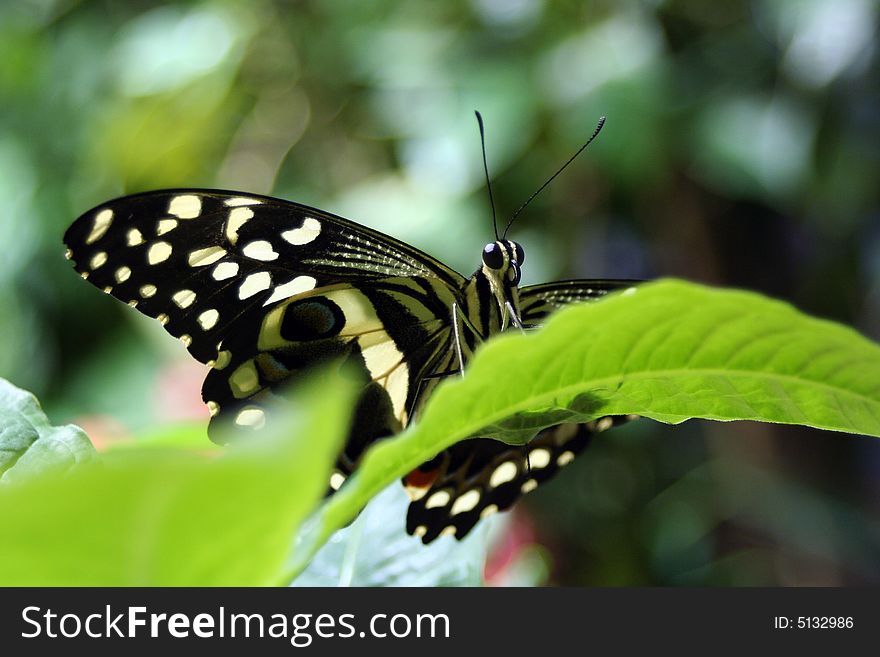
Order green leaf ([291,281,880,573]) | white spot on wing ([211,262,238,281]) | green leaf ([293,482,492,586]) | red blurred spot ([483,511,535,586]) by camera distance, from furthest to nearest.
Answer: red blurred spot ([483,511,535,586]) < white spot on wing ([211,262,238,281]) < green leaf ([293,482,492,586]) < green leaf ([291,281,880,573])

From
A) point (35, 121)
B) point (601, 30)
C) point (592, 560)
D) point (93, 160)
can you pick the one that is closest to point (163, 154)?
point (93, 160)

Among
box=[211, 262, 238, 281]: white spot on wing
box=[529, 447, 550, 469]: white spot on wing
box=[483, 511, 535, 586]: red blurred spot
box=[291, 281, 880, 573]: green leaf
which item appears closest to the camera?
box=[291, 281, 880, 573]: green leaf

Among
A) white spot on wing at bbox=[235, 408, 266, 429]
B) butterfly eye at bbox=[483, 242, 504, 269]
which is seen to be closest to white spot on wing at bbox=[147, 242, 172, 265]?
white spot on wing at bbox=[235, 408, 266, 429]

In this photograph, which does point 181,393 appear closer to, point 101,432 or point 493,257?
point 101,432

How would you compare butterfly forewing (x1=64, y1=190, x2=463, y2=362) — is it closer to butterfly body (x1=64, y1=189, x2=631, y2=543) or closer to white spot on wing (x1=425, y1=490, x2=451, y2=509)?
butterfly body (x1=64, y1=189, x2=631, y2=543)

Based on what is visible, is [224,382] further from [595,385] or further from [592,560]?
[592,560]

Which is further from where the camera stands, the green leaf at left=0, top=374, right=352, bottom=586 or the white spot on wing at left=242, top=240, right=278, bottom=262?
the white spot on wing at left=242, top=240, right=278, bottom=262
